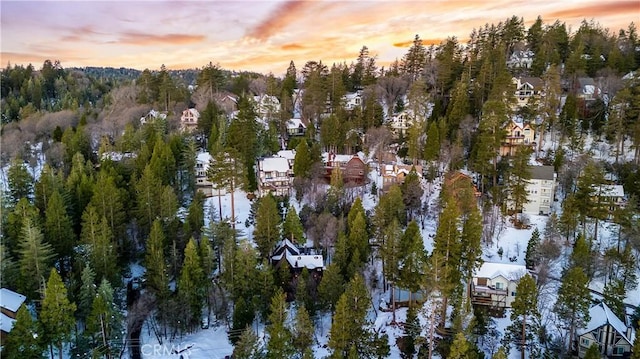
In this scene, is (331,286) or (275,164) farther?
(275,164)

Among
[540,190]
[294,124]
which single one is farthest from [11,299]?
[540,190]

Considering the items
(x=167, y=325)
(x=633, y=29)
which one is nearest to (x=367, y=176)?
(x=167, y=325)

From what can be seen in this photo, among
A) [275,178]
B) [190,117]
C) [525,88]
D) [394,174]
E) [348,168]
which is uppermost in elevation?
[525,88]

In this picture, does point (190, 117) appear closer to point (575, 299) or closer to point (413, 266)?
point (413, 266)

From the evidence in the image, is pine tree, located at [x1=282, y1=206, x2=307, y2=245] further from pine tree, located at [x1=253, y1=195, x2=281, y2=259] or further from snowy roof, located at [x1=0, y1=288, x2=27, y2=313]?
snowy roof, located at [x1=0, y1=288, x2=27, y2=313]

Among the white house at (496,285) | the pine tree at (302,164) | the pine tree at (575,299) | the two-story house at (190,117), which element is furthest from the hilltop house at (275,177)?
the pine tree at (575,299)

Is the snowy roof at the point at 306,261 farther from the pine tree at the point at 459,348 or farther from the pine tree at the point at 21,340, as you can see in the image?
the pine tree at the point at 21,340

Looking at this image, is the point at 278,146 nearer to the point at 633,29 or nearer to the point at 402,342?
the point at 402,342
